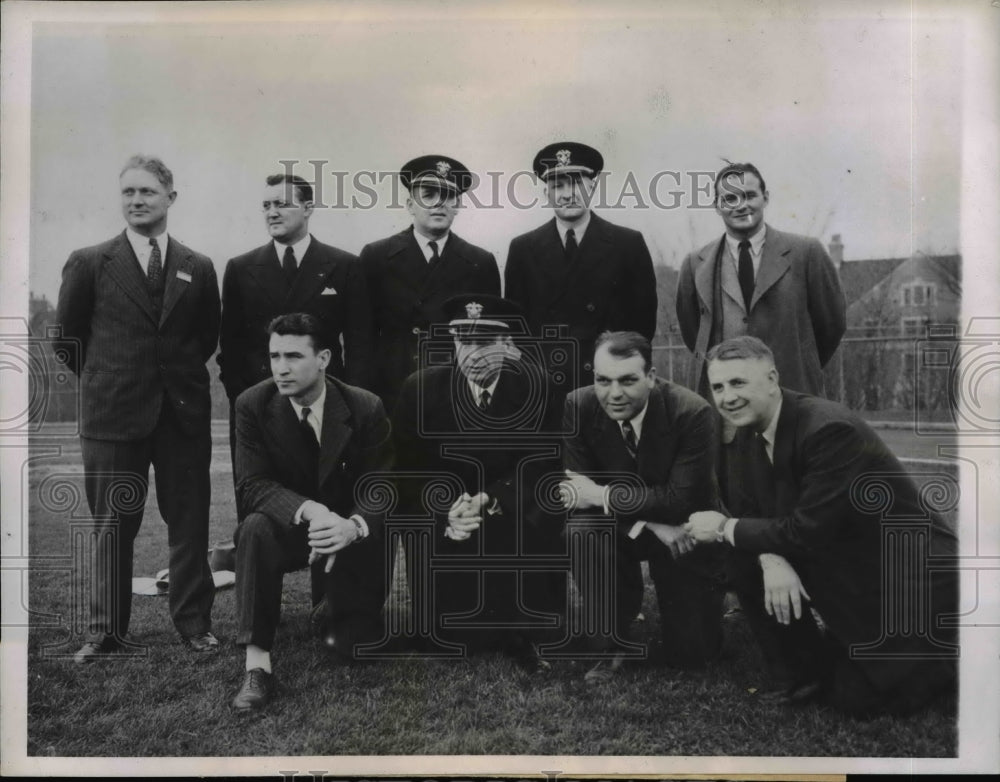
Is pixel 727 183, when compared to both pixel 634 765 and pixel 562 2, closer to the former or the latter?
pixel 562 2

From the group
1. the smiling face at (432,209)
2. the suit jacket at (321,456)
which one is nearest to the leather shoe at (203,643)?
the suit jacket at (321,456)

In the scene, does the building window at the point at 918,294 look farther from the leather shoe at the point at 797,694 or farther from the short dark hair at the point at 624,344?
the leather shoe at the point at 797,694

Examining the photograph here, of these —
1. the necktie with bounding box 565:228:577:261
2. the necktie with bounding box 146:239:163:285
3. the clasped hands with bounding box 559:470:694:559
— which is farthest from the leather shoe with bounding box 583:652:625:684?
the necktie with bounding box 146:239:163:285

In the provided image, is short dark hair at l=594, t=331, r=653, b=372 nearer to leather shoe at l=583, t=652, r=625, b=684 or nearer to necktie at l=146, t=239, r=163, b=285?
leather shoe at l=583, t=652, r=625, b=684

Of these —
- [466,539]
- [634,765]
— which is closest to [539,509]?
[466,539]

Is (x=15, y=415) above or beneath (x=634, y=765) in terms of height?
above

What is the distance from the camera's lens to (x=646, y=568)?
3.62 meters

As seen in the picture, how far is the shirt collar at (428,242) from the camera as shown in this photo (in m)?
3.65

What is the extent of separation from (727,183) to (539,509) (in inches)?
66.1

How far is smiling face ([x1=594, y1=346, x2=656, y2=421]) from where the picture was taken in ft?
11.7

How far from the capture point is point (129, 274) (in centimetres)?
367

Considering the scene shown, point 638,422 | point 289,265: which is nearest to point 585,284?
point 638,422

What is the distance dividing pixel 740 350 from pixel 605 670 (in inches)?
60.8

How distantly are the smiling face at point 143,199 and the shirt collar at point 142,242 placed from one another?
2 cm
